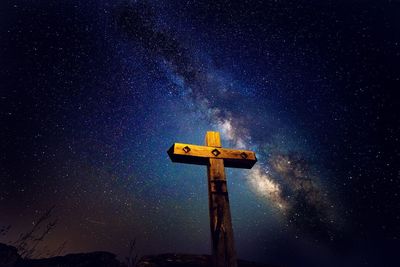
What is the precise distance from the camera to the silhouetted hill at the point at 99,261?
2.79m

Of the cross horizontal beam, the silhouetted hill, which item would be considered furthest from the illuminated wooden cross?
the silhouetted hill

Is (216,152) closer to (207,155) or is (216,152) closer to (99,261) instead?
(207,155)

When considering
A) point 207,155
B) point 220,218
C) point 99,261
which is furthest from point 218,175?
point 99,261

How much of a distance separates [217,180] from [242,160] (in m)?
0.70

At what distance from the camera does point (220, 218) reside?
3004mm

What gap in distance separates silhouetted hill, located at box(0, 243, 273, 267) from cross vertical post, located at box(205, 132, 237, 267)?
0.26 m

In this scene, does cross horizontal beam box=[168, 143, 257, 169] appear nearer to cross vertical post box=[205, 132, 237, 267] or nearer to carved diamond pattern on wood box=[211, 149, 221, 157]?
carved diamond pattern on wood box=[211, 149, 221, 157]

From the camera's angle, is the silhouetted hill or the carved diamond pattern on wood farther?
the carved diamond pattern on wood

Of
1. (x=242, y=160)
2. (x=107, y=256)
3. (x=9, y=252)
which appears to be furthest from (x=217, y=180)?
(x=9, y=252)

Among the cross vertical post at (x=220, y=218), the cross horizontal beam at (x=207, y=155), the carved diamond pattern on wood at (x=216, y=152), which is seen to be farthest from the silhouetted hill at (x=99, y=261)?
the carved diamond pattern on wood at (x=216, y=152)

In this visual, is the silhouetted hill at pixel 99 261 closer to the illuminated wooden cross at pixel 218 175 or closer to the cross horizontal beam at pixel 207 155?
Answer: the illuminated wooden cross at pixel 218 175

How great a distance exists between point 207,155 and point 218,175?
1.24 feet

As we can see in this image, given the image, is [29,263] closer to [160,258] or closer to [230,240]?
[160,258]

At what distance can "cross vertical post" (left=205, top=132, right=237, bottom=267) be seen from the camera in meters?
2.76
